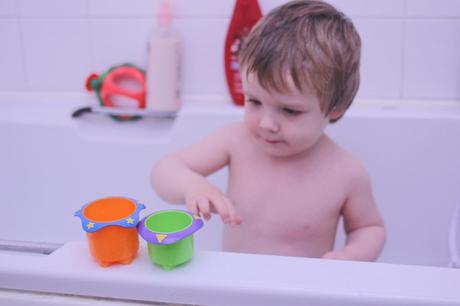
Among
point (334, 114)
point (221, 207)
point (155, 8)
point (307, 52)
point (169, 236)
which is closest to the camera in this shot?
point (169, 236)

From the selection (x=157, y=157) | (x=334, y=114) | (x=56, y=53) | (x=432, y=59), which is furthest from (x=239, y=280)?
(x=56, y=53)

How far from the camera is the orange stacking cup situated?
0.60 m

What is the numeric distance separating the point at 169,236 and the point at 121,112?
2.72 feet

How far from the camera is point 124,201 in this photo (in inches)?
25.8

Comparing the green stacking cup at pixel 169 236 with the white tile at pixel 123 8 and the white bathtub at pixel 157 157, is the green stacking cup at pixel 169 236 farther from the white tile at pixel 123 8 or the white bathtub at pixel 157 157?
the white tile at pixel 123 8

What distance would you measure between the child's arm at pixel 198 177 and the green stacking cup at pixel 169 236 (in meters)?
0.09

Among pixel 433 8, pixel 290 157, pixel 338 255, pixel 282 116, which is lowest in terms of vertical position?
pixel 338 255

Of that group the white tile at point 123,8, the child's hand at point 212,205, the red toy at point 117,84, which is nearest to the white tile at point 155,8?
the white tile at point 123,8

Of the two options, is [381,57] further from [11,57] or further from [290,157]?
[11,57]

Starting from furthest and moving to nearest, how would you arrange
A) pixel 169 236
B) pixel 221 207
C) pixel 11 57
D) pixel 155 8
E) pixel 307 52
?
1. pixel 11 57
2. pixel 155 8
3. pixel 307 52
4. pixel 221 207
5. pixel 169 236

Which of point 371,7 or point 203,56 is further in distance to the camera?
point 203,56

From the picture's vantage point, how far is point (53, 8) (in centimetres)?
142

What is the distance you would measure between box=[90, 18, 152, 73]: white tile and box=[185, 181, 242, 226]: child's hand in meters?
0.71

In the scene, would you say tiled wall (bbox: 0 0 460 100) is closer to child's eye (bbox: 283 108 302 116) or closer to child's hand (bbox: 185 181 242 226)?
child's eye (bbox: 283 108 302 116)
